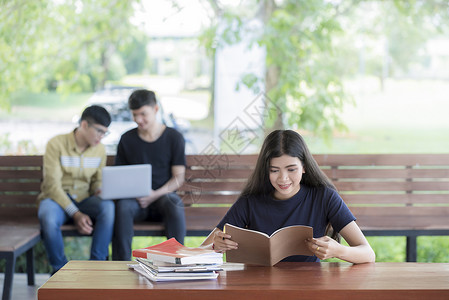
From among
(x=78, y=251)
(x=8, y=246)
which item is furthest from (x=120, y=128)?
(x=8, y=246)

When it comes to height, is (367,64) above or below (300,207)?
above

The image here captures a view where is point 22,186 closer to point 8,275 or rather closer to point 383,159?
point 8,275

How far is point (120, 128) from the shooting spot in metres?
5.93

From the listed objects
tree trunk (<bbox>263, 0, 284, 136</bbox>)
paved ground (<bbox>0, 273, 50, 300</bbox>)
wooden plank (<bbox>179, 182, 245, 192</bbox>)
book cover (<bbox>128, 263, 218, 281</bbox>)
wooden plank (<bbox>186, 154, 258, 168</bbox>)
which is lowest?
paved ground (<bbox>0, 273, 50, 300</bbox>)

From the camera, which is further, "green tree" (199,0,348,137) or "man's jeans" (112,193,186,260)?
"green tree" (199,0,348,137)

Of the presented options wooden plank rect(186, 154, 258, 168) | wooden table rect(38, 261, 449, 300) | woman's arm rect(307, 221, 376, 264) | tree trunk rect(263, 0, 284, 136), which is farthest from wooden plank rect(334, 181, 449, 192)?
wooden table rect(38, 261, 449, 300)

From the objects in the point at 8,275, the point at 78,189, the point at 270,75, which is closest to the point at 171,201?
the point at 78,189

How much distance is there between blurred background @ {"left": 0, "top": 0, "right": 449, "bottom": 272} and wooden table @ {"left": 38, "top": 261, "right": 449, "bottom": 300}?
2690mm

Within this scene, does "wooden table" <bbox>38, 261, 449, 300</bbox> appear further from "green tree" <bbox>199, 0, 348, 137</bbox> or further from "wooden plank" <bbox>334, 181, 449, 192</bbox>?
"green tree" <bbox>199, 0, 348, 137</bbox>

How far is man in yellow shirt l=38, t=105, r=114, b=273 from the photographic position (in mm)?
3588

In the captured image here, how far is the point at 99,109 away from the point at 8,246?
3.47 ft

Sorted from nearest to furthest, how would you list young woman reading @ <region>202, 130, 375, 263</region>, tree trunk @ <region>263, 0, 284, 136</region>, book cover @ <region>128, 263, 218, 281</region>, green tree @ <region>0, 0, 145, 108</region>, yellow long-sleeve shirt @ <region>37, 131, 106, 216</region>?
book cover @ <region>128, 263, 218, 281</region>
young woman reading @ <region>202, 130, 375, 263</region>
yellow long-sleeve shirt @ <region>37, 131, 106, 216</region>
green tree @ <region>0, 0, 145, 108</region>
tree trunk @ <region>263, 0, 284, 136</region>

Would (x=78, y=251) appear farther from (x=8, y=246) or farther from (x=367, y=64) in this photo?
(x=367, y=64)

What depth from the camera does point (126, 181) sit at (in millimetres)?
3689
